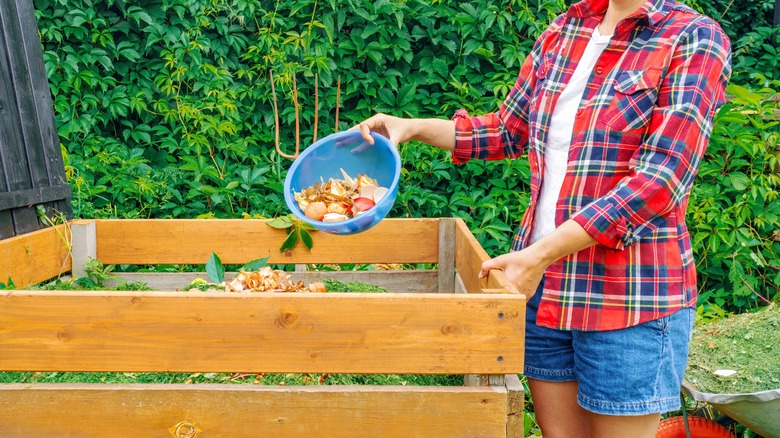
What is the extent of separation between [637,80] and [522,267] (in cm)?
41

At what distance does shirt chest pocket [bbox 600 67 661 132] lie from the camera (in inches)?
50.6

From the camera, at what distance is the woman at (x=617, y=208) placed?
125 cm

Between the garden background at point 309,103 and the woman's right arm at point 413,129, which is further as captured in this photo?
the garden background at point 309,103

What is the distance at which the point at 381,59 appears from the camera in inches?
139

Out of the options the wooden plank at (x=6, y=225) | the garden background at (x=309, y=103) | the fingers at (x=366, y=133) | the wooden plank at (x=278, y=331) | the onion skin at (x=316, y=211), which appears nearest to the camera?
the wooden plank at (x=278, y=331)

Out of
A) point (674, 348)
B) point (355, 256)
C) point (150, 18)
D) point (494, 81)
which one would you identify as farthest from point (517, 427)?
point (150, 18)

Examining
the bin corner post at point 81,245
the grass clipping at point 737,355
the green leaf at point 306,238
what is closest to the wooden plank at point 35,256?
the bin corner post at point 81,245

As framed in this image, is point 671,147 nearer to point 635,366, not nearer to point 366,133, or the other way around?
point 635,366

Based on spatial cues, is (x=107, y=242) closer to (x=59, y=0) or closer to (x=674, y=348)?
(x=674, y=348)

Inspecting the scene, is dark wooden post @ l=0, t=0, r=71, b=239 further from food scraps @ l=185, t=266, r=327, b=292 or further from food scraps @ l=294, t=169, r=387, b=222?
food scraps @ l=294, t=169, r=387, b=222

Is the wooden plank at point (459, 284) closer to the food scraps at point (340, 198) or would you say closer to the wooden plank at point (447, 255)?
the wooden plank at point (447, 255)

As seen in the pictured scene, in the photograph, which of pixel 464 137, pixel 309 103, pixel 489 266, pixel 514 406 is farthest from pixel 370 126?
pixel 309 103

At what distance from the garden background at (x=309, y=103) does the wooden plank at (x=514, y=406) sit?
2.09 m

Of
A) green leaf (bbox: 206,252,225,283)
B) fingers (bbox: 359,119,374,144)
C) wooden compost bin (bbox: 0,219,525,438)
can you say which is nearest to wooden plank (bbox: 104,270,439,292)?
green leaf (bbox: 206,252,225,283)
